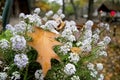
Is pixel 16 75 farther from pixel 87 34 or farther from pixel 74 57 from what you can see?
pixel 87 34

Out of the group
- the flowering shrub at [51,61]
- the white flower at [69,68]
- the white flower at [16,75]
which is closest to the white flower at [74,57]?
the flowering shrub at [51,61]

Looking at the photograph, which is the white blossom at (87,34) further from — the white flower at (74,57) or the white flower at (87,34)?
the white flower at (74,57)

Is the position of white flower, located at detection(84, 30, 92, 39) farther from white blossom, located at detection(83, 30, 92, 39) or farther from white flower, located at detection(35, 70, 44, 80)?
white flower, located at detection(35, 70, 44, 80)

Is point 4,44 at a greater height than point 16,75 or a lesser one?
greater

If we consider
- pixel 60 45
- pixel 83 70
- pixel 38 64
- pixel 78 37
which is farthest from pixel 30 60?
pixel 78 37

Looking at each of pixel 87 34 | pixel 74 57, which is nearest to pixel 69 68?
pixel 74 57

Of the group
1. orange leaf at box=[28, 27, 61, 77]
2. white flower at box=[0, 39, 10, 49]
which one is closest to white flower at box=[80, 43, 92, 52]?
orange leaf at box=[28, 27, 61, 77]

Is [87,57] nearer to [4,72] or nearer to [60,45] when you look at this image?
[60,45]

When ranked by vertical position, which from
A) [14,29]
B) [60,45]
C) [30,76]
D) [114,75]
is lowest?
[30,76]
